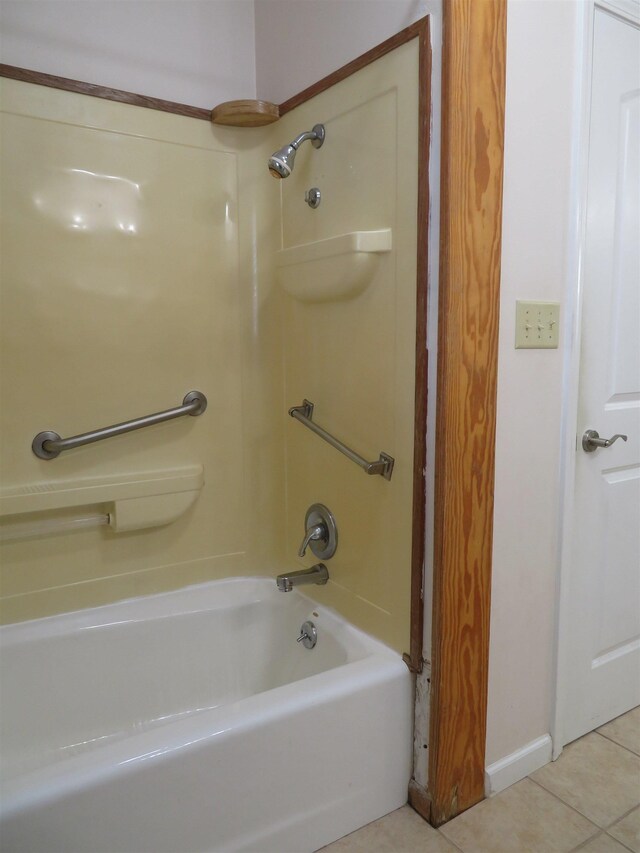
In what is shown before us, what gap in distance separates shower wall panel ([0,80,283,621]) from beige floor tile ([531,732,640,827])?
3.21 feet

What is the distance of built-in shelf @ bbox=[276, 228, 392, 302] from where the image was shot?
55.1 inches

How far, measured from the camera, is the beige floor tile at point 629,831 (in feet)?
4.41

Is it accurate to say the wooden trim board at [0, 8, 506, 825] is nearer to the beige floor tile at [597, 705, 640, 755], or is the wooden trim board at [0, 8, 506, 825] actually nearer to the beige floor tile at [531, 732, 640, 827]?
the beige floor tile at [531, 732, 640, 827]

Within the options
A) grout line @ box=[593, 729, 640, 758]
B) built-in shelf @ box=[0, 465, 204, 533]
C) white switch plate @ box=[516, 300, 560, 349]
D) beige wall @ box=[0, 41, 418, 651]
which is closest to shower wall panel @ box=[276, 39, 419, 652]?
beige wall @ box=[0, 41, 418, 651]

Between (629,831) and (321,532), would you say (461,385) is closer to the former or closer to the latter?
(321,532)

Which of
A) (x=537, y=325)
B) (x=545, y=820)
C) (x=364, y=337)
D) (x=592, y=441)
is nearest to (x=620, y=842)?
(x=545, y=820)

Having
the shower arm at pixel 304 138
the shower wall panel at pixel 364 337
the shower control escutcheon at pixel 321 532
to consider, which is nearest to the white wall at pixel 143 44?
the shower wall panel at pixel 364 337

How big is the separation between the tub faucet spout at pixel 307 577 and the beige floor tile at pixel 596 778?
73 cm

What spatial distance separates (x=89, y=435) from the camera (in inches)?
64.1

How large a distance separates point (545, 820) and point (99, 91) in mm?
2114

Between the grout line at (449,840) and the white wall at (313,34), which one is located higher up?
the white wall at (313,34)

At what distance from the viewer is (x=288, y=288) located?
1706mm

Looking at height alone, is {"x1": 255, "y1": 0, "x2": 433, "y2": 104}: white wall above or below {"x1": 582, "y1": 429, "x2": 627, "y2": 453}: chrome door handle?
above

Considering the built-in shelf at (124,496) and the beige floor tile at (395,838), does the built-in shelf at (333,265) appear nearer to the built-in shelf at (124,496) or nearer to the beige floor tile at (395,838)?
the built-in shelf at (124,496)
